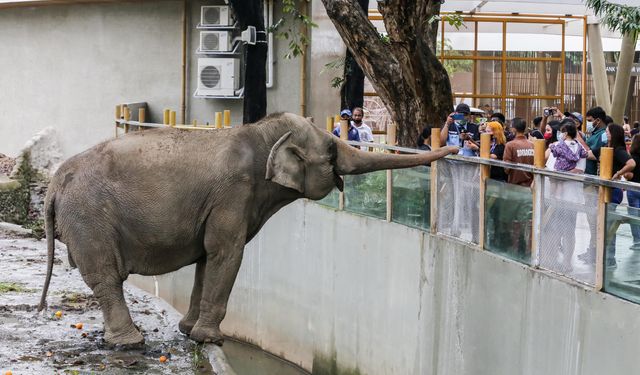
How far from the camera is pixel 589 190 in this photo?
9656mm

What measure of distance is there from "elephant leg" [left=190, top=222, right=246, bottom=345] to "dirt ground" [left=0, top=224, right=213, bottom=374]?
0.20 meters

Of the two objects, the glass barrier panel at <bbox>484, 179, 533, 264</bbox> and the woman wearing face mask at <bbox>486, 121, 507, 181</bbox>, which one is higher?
the woman wearing face mask at <bbox>486, 121, 507, 181</bbox>

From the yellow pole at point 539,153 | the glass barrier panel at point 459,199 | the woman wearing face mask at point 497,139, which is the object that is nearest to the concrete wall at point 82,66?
the woman wearing face mask at point 497,139

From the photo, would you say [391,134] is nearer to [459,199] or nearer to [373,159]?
[459,199]

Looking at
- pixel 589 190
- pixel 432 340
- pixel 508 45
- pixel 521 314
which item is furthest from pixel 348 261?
pixel 508 45

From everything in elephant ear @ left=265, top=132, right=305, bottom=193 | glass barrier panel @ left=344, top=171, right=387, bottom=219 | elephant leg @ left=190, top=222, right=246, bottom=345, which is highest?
elephant ear @ left=265, top=132, right=305, bottom=193

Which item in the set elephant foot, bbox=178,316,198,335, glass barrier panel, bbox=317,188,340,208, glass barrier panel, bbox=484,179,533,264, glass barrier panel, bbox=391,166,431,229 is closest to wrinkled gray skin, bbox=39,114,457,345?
elephant foot, bbox=178,316,198,335

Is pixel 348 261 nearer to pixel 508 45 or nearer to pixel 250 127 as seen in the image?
pixel 250 127

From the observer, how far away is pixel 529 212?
10734 mm

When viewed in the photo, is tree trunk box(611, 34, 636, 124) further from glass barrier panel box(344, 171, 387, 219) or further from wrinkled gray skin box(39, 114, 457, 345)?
wrinkled gray skin box(39, 114, 457, 345)

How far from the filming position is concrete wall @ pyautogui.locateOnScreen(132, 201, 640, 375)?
9.52 m

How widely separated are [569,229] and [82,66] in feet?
53.7

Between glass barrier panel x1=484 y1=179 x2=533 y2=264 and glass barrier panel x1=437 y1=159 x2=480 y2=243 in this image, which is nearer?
glass barrier panel x1=484 y1=179 x2=533 y2=264

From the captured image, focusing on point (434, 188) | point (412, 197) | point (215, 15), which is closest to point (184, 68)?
point (215, 15)
